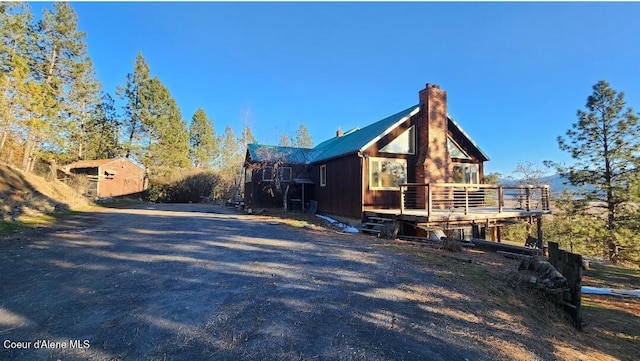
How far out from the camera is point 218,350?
2855 mm

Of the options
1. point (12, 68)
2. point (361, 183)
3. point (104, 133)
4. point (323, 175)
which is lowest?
point (361, 183)

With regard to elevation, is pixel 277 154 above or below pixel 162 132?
below

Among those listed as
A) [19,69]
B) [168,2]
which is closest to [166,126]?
[19,69]

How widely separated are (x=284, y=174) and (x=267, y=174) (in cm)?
143

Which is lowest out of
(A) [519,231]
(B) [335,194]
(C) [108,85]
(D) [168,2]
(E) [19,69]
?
(A) [519,231]

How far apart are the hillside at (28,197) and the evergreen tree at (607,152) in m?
23.4

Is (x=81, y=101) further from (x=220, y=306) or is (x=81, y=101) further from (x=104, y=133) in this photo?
(x=220, y=306)

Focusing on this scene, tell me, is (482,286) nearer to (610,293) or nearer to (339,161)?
(610,293)

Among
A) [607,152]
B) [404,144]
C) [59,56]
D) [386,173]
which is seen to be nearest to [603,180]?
[607,152]

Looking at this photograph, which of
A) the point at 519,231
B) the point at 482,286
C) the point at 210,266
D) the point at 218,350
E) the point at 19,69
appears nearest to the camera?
the point at 218,350

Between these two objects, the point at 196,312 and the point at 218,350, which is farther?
the point at 196,312

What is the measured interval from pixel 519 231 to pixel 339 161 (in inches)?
617

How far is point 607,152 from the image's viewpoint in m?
13.6

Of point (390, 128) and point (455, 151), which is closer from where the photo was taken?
point (390, 128)
